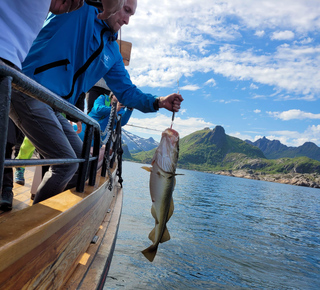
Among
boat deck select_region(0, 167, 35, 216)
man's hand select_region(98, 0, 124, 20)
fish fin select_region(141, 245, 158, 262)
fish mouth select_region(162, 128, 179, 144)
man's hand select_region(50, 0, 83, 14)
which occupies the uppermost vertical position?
man's hand select_region(98, 0, 124, 20)

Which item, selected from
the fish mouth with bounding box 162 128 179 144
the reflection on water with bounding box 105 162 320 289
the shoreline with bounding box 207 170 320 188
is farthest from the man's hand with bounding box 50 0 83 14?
the shoreline with bounding box 207 170 320 188

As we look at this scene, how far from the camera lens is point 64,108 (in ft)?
5.34

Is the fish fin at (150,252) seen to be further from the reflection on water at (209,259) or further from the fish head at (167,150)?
the reflection on water at (209,259)

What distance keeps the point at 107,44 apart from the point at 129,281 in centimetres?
442

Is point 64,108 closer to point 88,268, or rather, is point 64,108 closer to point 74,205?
point 74,205

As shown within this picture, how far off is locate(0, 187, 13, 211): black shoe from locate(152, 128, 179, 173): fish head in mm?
1958

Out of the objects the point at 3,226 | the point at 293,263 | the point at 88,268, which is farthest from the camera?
the point at 293,263

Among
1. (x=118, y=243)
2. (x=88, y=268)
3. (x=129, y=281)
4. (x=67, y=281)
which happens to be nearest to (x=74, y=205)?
(x=67, y=281)

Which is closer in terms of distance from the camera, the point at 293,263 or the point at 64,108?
the point at 64,108

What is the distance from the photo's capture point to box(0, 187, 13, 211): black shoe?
2.98m

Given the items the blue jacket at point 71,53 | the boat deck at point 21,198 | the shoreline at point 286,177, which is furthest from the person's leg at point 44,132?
the shoreline at point 286,177

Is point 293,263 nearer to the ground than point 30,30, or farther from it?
nearer to the ground

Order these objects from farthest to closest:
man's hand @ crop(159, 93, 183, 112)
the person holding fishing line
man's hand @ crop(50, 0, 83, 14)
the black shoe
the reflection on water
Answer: the reflection on water < the black shoe < man's hand @ crop(159, 93, 183, 112) < the person holding fishing line < man's hand @ crop(50, 0, 83, 14)

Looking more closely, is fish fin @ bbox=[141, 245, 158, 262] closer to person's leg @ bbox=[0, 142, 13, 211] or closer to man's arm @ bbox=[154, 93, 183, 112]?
man's arm @ bbox=[154, 93, 183, 112]
